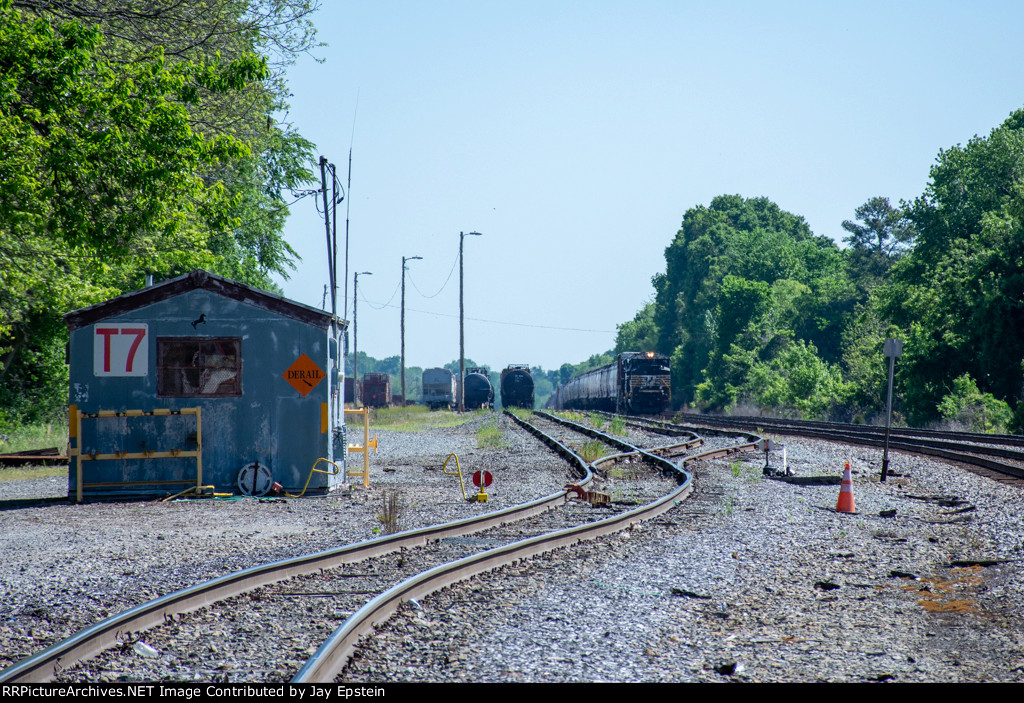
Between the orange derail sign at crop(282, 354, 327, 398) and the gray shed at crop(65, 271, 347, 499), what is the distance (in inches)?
0.6

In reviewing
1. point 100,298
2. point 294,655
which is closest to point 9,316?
point 100,298

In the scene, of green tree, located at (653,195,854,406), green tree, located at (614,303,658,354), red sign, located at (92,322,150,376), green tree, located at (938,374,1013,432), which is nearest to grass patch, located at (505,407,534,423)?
green tree, located at (938,374,1013,432)

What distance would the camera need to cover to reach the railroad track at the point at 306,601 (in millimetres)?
5227

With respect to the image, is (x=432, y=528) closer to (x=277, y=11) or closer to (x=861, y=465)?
(x=861, y=465)

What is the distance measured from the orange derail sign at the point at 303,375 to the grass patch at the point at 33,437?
13.9 metres

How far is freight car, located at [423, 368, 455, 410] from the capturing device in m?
64.7

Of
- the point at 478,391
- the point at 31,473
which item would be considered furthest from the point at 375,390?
the point at 31,473

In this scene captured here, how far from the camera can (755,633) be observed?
20.0 ft

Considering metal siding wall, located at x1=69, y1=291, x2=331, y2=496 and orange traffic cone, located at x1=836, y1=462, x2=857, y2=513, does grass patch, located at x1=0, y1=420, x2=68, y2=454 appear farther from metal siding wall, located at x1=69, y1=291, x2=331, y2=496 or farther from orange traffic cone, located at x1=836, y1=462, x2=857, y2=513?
orange traffic cone, located at x1=836, y1=462, x2=857, y2=513

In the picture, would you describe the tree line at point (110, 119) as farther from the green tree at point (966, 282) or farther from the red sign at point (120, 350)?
the green tree at point (966, 282)

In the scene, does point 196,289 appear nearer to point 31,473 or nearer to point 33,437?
point 31,473

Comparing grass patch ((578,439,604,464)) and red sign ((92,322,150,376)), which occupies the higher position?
red sign ((92,322,150,376))

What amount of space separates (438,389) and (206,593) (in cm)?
5823

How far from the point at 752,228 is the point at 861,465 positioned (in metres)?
90.7
